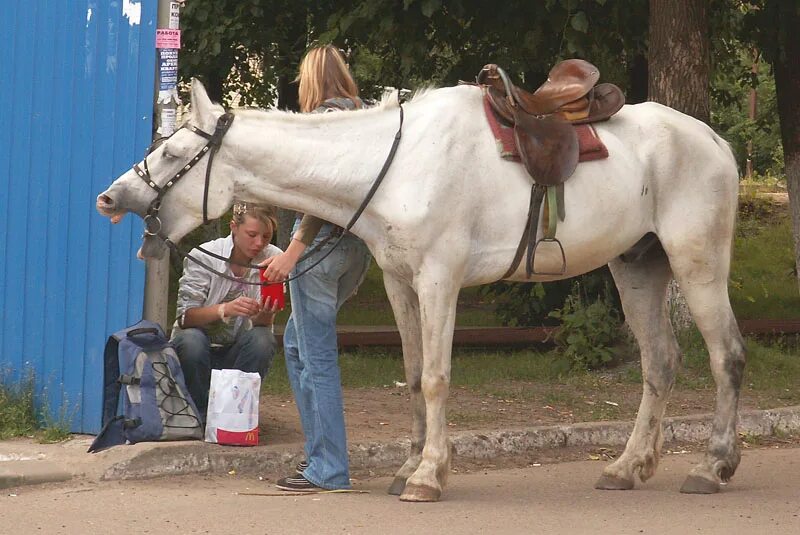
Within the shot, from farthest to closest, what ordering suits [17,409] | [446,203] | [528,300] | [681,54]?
[528,300]
[681,54]
[17,409]
[446,203]

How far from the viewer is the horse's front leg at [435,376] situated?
20.2 feet

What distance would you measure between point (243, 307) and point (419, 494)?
1.43 m

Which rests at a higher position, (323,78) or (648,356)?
(323,78)

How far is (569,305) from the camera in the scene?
38.0ft

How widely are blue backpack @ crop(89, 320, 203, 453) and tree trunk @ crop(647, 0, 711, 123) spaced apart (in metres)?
4.92

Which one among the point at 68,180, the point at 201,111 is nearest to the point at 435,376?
the point at 201,111

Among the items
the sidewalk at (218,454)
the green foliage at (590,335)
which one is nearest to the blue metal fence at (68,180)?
the sidewalk at (218,454)

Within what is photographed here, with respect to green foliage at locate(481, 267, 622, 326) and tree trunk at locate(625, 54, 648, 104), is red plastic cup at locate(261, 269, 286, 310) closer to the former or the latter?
green foliage at locate(481, 267, 622, 326)

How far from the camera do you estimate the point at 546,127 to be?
6.42 metres

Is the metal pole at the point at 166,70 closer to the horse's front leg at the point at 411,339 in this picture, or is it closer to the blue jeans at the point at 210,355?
the blue jeans at the point at 210,355

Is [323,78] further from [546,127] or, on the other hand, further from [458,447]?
[458,447]

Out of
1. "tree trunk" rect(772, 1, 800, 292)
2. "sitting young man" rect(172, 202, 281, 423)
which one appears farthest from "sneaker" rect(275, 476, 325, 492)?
"tree trunk" rect(772, 1, 800, 292)

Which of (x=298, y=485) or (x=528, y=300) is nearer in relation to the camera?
(x=298, y=485)

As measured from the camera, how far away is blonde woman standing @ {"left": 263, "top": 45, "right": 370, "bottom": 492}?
642 cm
